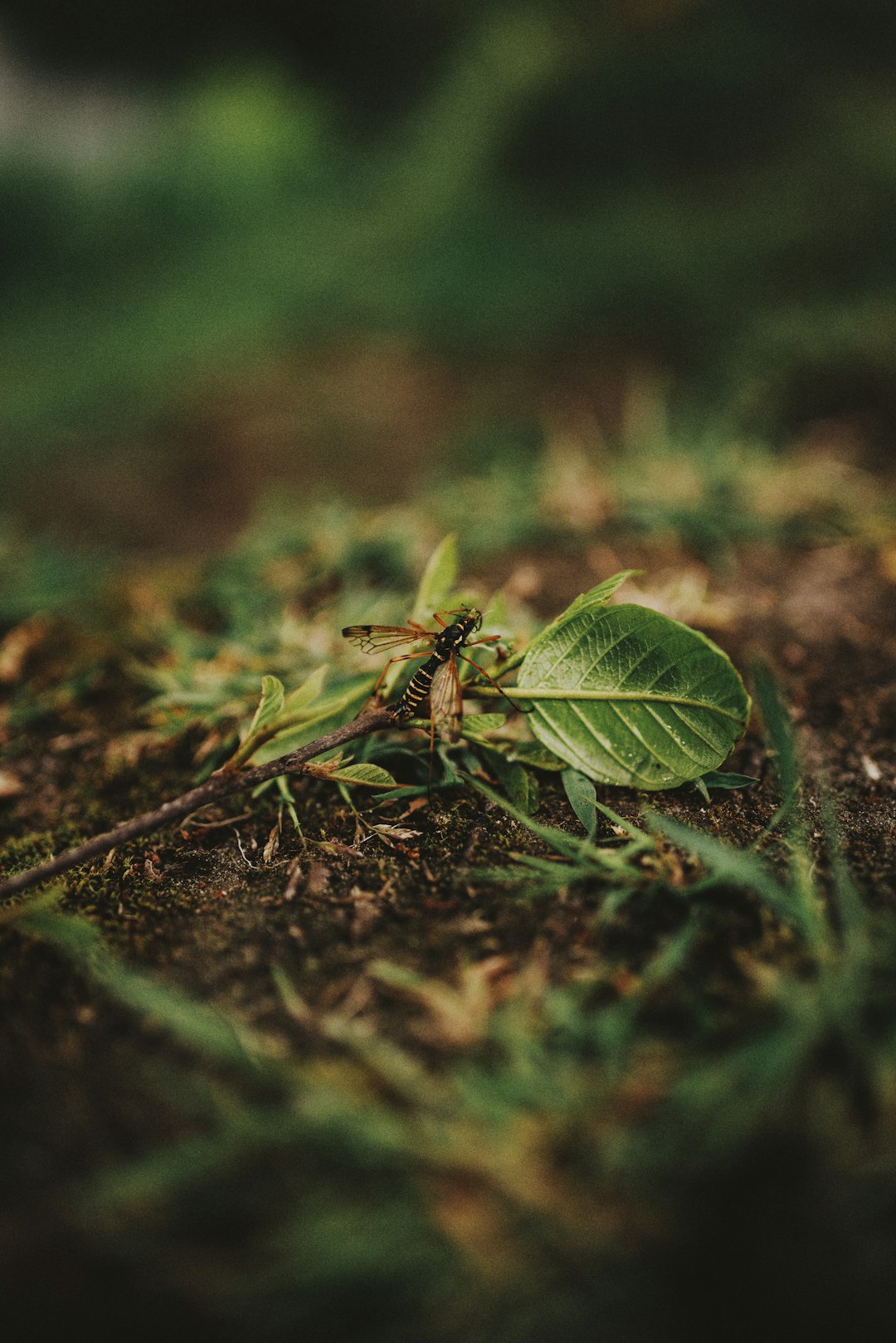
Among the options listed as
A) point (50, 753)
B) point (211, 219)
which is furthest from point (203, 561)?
point (211, 219)

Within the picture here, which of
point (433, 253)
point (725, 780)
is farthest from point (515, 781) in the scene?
point (433, 253)

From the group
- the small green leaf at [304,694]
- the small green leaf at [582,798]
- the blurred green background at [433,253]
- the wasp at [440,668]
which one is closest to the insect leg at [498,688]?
the wasp at [440,668]

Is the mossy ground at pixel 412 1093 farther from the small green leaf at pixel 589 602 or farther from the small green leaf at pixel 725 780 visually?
the small green leaf at pixel 589 602

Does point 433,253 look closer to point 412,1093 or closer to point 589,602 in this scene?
point 589,602

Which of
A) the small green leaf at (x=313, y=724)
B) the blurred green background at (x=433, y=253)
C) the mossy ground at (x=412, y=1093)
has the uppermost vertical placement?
the blurred green background at (x=433, y=253)

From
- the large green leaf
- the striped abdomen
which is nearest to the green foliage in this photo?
the large green leaf

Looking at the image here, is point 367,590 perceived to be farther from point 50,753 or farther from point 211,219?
point 211,219
